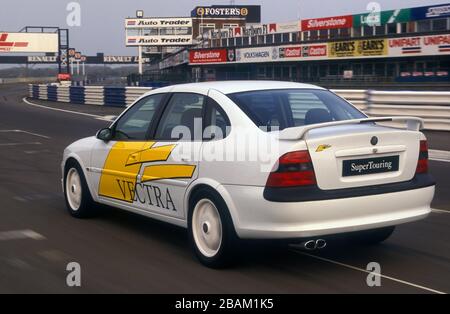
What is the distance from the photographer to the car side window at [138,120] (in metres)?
6.75

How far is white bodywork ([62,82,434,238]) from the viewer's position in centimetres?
521

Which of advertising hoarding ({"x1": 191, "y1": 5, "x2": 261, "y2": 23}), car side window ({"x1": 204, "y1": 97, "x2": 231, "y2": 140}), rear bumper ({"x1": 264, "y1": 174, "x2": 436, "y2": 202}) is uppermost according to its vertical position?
advertising hoarding ({"x1": 191, "y1": 5, "x2": 261, "y2": 23})

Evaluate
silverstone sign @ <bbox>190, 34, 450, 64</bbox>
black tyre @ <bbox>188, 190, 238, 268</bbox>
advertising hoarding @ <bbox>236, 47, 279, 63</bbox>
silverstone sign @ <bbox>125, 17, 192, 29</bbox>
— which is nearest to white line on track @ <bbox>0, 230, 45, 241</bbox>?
black tyre @ <bbox>188, 190, 238, 268</bbox>

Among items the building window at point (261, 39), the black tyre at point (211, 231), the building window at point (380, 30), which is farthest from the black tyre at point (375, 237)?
the building window at point (261, 39)

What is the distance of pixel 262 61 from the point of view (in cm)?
6375

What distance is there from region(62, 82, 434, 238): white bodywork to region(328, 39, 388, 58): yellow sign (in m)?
49.7

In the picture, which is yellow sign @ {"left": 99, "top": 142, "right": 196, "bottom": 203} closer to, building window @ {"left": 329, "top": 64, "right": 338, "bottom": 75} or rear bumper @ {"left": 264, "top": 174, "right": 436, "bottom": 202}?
rear bumper @ {"left": 264, "top": 174, "right": 436, "bottom": 202}

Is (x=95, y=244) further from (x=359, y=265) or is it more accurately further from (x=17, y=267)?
(x=359, y=265)

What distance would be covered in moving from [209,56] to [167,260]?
205 ft

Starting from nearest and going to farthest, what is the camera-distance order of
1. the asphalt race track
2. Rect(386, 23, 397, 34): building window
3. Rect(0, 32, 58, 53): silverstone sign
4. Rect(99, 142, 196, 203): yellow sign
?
the asphalt race track, Rect(99, 142, 196, 203): yellow sign, Rect(386, 23, 397, 34): building window, Rect(0, 32, 58, 53): silverstone sign

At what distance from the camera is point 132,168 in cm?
666
